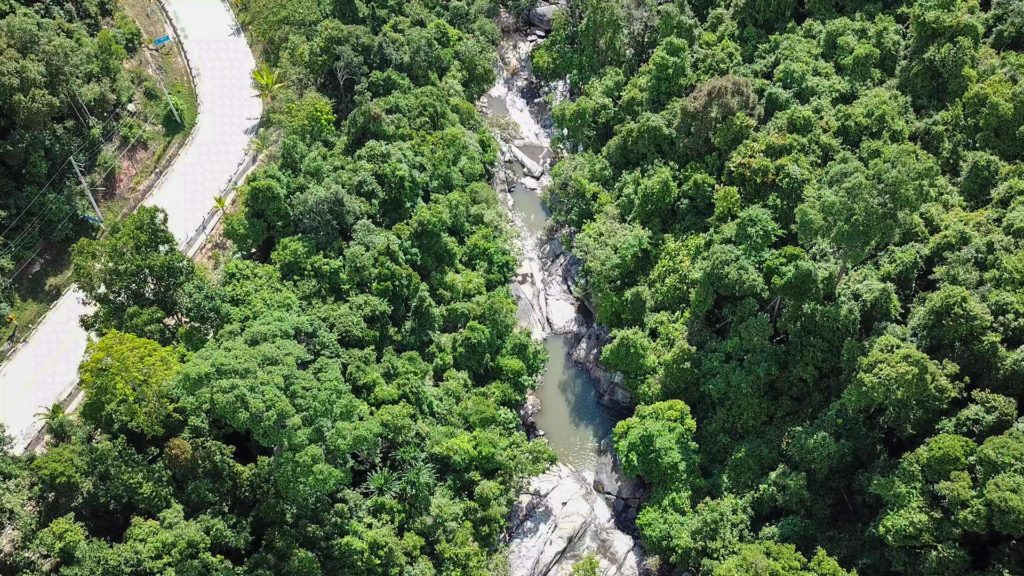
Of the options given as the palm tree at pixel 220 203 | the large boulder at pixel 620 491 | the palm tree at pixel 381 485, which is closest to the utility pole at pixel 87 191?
the palm tree at pixel 220 203

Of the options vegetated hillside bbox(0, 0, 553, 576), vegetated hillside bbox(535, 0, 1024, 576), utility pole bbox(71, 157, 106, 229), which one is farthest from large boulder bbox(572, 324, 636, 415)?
utility pole bbox(71, 157, 106, 229)

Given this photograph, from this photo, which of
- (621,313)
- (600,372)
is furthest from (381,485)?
(621,313)

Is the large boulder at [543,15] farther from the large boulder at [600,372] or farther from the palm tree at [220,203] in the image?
the palm tree at [220,203]

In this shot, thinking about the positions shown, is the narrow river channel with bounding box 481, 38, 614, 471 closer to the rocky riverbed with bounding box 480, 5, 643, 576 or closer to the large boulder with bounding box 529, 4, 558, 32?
the rocky riverbed with bounding box 480, 5, 643, 576

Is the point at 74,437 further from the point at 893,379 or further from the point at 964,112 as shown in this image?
the point at 964,112

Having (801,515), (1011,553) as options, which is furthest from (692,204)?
(1011,553)

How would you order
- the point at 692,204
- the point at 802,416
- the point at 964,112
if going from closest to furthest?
the point at 802,416 → the point at 964,112 → the point at 692,204
